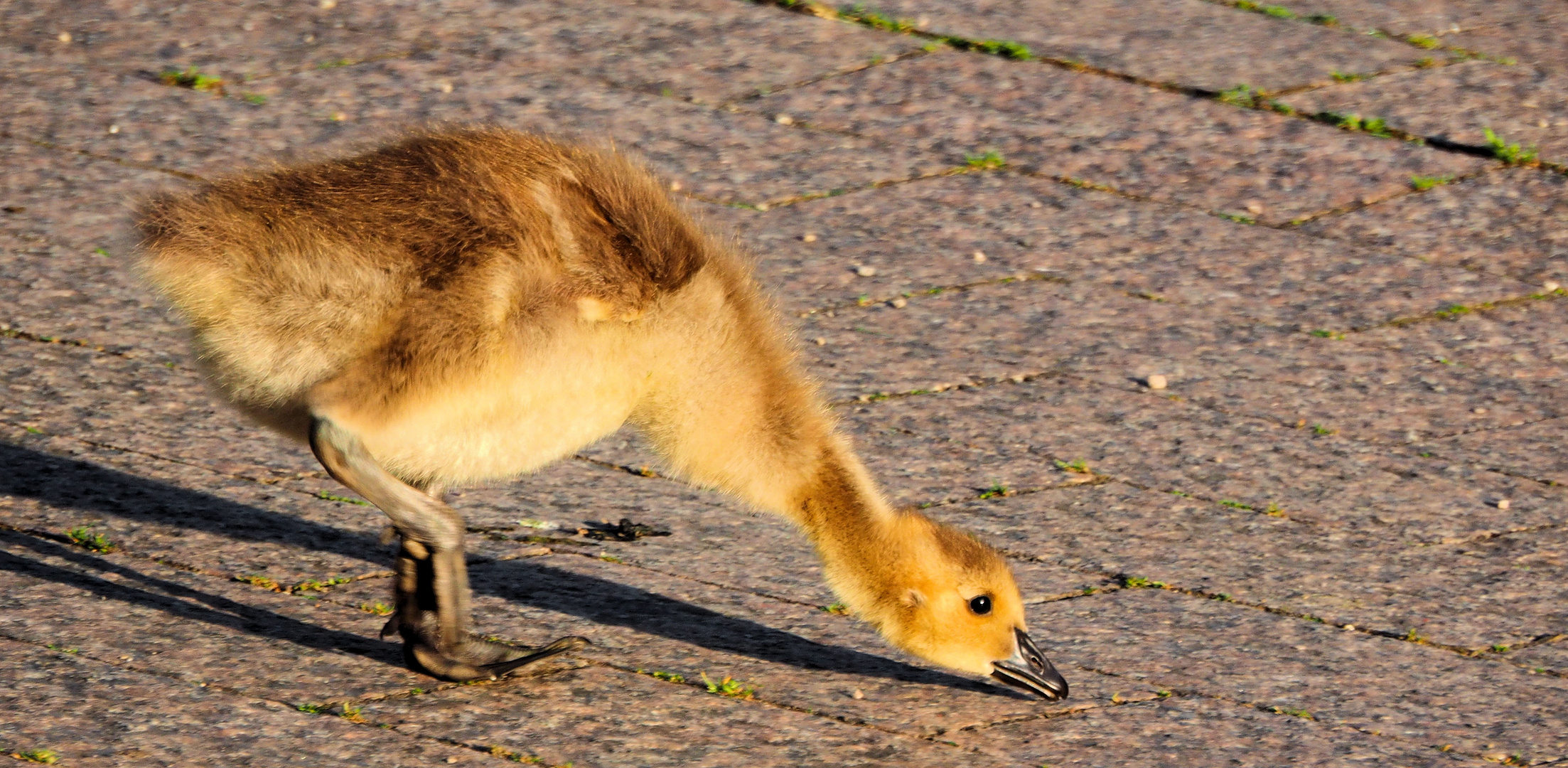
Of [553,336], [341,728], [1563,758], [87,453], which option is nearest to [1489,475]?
[1563,758]

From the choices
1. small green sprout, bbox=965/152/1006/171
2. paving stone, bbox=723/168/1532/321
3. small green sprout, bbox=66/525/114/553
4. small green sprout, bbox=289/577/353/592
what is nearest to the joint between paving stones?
paving stone, bbox=723/168/1532/321

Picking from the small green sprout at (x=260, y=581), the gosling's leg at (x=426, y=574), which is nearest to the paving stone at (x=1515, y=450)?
the gosling's leg at (x=426, y=574)

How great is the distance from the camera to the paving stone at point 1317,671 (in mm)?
4027

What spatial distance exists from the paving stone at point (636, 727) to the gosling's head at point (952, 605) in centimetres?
29

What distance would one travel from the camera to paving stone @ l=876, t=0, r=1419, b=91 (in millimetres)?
7820

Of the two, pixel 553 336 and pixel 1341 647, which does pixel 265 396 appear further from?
pixel 1341 647

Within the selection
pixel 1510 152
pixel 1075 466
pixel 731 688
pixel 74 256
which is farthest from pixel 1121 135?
pixel 731 688

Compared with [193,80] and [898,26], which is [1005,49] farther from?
[193,80]

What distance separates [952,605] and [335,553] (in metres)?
1.50

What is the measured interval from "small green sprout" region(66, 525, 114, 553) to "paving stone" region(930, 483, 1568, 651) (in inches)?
80.9

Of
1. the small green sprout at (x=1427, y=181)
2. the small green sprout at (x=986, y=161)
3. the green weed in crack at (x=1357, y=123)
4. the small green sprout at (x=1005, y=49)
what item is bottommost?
the small green sprout at (x=1427, y=181)

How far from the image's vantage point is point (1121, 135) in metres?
7.33

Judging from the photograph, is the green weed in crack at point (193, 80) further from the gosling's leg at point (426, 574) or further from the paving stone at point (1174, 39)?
the gosling's leg at point (426, 574)

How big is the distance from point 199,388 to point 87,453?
0.50 m
